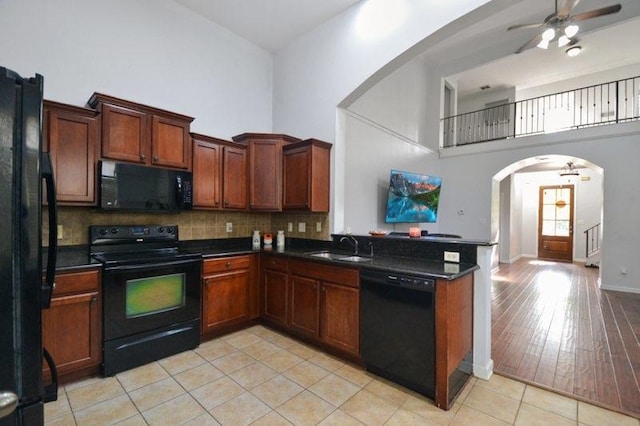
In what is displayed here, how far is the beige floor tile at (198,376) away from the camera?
2291 mm

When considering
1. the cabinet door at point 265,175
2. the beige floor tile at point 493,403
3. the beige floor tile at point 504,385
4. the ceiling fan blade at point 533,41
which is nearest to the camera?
the beige floor tile at point 493,403

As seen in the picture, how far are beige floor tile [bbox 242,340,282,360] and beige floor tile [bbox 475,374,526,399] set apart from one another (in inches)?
71.5

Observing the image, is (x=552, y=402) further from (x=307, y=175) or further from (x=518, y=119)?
(x=518, y=119)

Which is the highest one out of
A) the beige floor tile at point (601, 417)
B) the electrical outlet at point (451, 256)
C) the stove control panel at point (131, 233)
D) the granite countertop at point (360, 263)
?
the stove control panel at point (131, 233)

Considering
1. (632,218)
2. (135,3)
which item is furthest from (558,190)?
(135,3)

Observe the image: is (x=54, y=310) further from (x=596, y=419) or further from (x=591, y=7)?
(x=591, y=7)

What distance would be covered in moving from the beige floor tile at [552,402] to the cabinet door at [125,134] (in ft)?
12.6

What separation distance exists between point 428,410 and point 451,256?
3.99 feet

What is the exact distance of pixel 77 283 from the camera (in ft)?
7.32

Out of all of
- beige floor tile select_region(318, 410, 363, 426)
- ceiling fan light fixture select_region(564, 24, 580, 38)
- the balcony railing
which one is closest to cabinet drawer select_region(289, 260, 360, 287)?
beige floor tile select_region(318, 410, 363, 426)

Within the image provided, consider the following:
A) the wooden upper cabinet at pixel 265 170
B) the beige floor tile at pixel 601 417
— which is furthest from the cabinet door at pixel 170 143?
the beige floor tile at pixel 601 417

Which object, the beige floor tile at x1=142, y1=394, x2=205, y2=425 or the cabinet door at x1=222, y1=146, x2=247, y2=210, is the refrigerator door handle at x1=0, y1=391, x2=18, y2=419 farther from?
the cabinet door at x1=222, y1=146, x2=247, y2=210

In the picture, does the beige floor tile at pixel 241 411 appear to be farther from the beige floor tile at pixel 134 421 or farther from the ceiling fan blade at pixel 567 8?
the ceiling fan blade at pixel 567 8

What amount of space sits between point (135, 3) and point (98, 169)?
6.33ft
